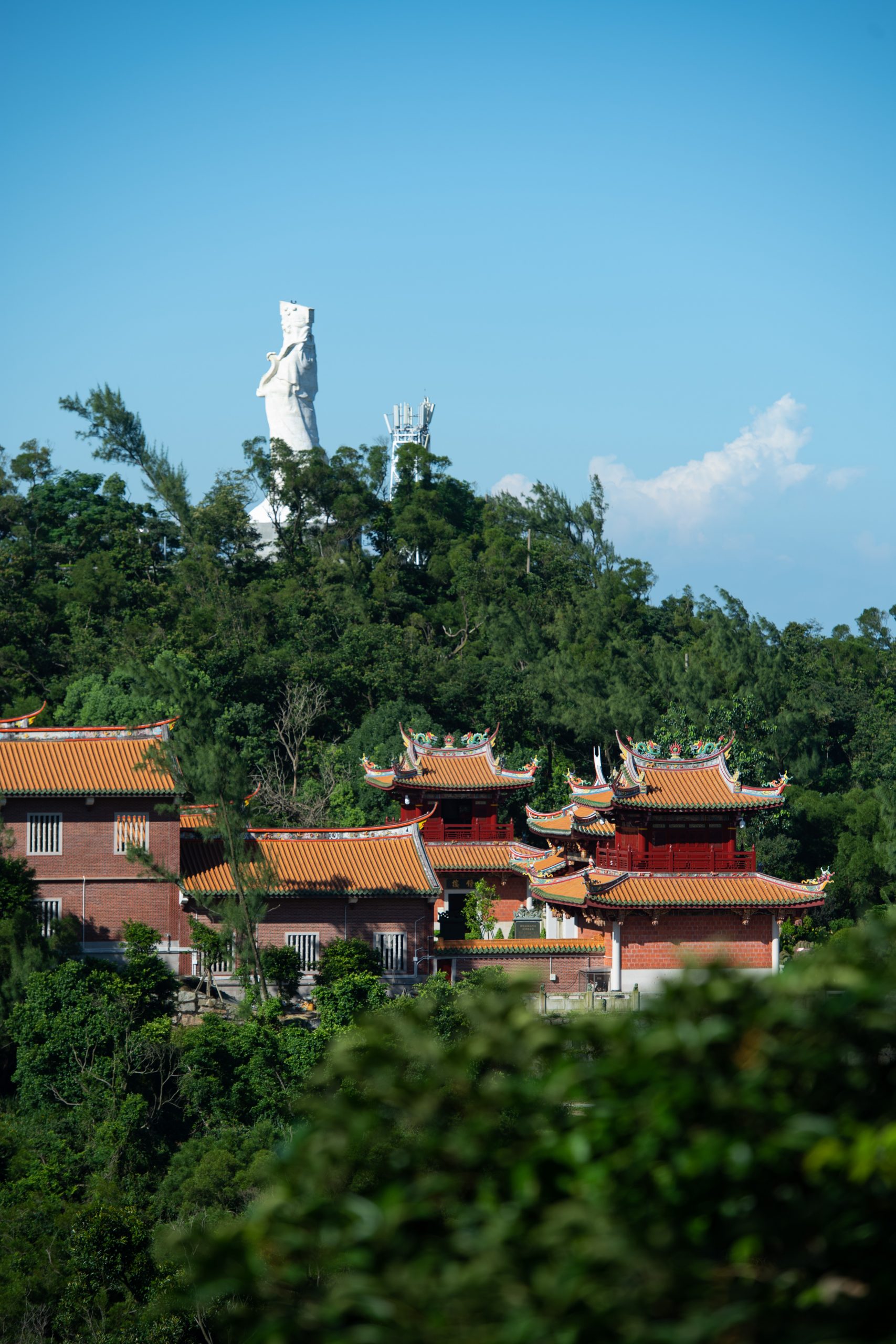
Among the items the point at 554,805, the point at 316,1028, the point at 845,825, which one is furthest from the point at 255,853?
the point at 845,825

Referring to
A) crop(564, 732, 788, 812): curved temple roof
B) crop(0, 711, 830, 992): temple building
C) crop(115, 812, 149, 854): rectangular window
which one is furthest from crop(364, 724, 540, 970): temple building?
crop(115, 812, 149, 854): rectangular window

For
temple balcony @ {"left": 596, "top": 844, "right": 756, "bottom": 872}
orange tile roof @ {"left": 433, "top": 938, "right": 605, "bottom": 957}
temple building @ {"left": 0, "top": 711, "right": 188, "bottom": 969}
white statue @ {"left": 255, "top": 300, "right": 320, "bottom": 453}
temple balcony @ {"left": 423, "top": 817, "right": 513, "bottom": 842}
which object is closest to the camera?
temple building @ {"left": 0, "top": 711, "right": 188, "bottom": 969}

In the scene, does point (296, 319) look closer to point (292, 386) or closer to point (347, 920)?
point (292, 386)

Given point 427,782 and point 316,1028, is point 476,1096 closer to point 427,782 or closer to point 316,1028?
point 316,1028

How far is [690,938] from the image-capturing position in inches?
1158

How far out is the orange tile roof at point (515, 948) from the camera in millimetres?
28516

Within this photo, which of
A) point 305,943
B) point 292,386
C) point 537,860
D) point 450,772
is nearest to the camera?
point 305,943

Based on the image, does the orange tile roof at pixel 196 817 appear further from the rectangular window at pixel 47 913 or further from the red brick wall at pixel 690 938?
the red brick wall at pixel 690 938

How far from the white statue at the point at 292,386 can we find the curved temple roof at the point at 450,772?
3422 cm

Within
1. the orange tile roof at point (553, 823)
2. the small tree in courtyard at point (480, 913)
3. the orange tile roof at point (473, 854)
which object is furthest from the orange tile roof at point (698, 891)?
the orange tile roof at point (553, 823)

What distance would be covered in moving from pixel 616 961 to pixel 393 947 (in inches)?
183

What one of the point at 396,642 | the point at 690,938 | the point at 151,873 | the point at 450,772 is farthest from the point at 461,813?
the point at 396,642

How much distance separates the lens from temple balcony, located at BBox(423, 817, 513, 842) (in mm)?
36125

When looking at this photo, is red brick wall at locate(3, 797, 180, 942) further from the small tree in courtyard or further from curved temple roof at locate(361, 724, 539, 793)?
curved temple roof at locate(361, 724, 539, 793)
